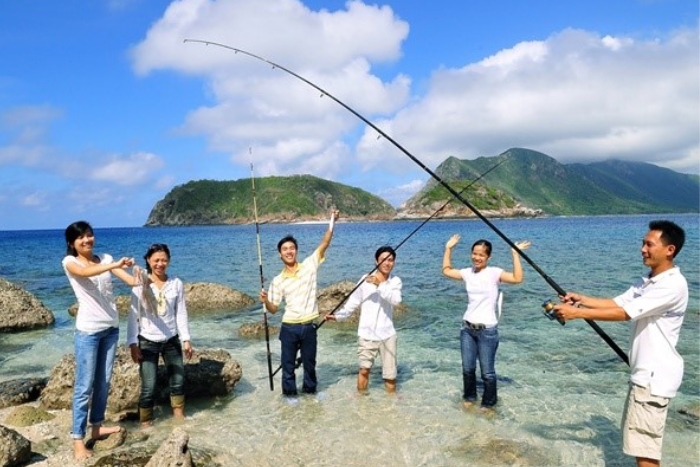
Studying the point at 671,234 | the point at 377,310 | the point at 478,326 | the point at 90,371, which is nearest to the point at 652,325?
the point at 671,234

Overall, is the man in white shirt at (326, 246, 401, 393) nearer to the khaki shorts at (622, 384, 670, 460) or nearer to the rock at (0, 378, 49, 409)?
the khaki shorts at (622, 384, 670, 460)

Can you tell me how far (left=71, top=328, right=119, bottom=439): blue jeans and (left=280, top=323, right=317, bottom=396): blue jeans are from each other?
2536 millimetres

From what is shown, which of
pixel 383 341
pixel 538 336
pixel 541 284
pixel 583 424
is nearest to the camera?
pixel 583 424

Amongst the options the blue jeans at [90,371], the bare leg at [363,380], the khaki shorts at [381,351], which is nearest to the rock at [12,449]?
the blue jeans at [90,371]

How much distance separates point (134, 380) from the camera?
26.0 ft

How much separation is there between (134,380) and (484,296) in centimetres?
566

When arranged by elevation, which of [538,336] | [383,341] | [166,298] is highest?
[166,298]

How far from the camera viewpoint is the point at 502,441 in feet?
22.6

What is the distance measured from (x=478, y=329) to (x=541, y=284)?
17.2 meters

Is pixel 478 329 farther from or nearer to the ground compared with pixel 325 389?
farther from the ground

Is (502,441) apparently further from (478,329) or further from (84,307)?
(84,307)

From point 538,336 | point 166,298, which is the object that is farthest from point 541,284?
point 166,298

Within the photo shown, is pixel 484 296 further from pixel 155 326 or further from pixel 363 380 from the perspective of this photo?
pixel 155 326

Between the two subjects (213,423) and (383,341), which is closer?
(213,423)
